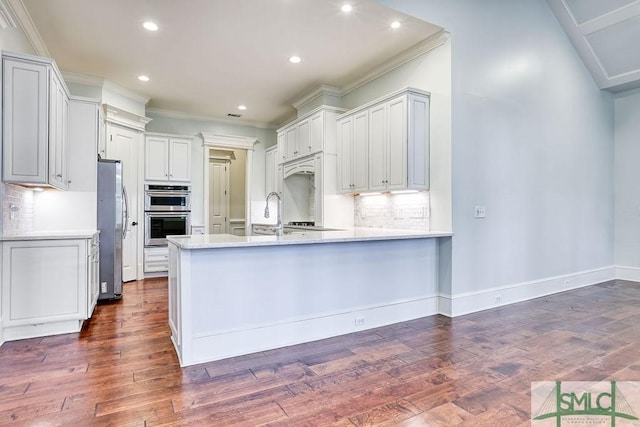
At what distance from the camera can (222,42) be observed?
4035mm

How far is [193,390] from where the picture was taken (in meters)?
2.18

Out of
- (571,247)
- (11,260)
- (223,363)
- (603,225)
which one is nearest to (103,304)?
(11,260)

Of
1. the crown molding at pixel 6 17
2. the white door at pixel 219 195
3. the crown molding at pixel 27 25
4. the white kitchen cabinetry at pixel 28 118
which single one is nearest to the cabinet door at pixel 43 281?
the white kitchen cabinetry at pixel 28 118

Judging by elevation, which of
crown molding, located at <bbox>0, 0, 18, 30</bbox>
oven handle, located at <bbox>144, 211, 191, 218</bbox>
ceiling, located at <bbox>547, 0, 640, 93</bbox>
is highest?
ceiling, located at <bbox>547, 0, 640, 93</bbox>

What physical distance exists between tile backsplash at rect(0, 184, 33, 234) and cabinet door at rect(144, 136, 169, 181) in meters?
2.30

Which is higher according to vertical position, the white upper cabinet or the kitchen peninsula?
the white upper cabinet

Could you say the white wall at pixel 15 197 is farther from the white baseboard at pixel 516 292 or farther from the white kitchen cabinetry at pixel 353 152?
the white baseboard at pixel 516 292

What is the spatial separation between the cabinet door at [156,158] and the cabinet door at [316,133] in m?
2.67

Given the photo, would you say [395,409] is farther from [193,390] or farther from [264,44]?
[264,44]

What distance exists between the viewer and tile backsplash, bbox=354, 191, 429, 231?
4141 mm

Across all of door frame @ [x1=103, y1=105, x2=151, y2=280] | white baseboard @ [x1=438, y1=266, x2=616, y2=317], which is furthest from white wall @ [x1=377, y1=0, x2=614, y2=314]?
door frame @ [x1=103, y1=105, x2=151, y2=280]

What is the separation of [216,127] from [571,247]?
6.37m

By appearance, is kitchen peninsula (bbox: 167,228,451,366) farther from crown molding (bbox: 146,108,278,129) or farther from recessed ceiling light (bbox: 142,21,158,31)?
crown molding (bbox: 146,108,278,129)

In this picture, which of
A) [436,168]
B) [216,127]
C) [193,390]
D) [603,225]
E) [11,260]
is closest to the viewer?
[193,390]
